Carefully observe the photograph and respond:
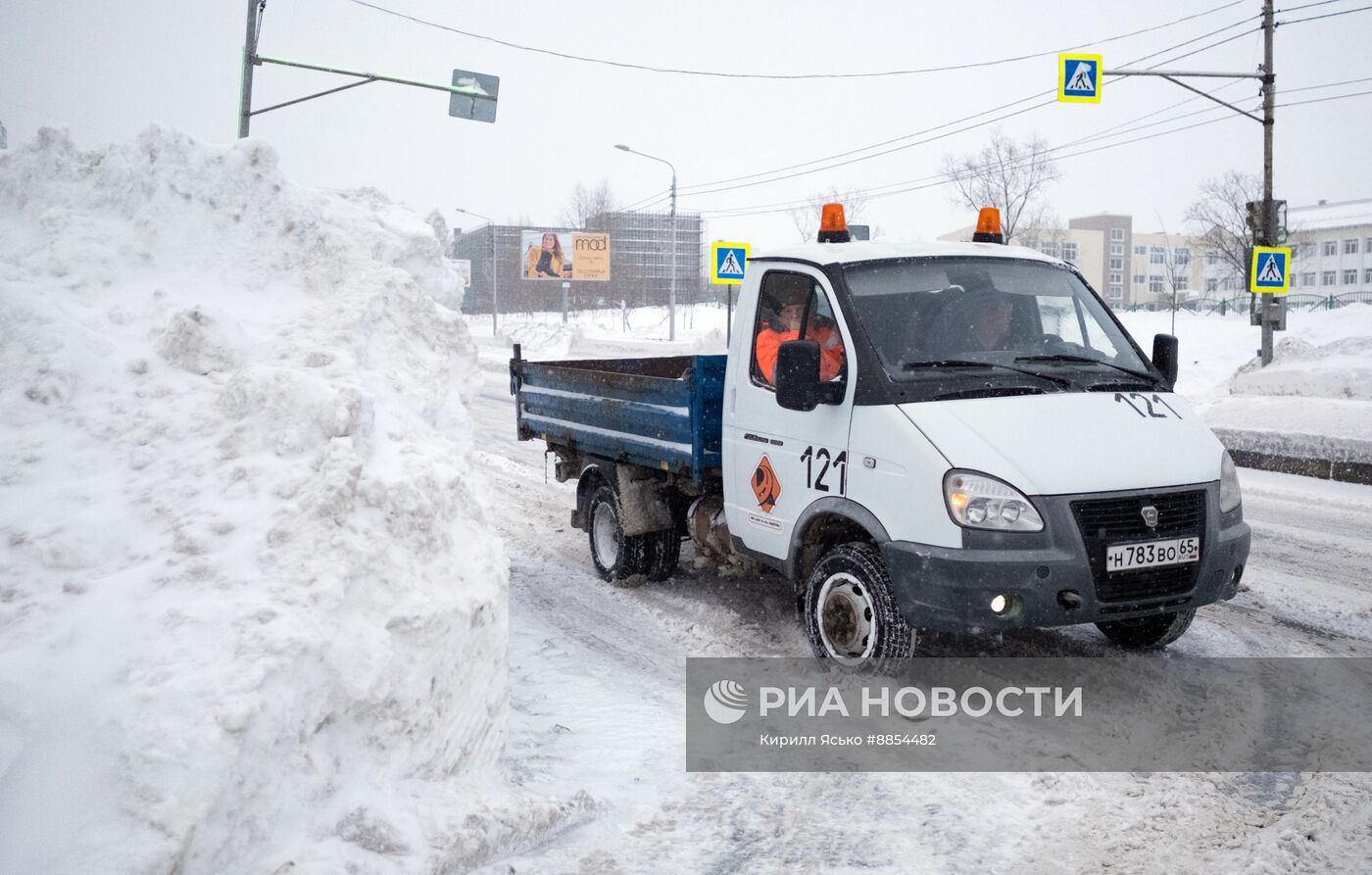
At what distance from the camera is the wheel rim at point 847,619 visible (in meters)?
4.94

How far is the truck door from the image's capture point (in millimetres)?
5211

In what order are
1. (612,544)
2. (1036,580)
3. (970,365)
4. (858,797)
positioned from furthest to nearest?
(612,544)
(970,365)
(1036,580)
(858,797)

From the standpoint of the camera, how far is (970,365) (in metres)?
5.06

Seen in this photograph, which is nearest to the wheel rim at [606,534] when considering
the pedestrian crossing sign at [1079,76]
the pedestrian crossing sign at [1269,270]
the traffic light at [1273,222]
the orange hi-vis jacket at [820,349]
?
the orange hi-vis jacket at [820,349]

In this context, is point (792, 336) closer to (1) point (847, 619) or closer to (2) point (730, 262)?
(1) point (847, 619)

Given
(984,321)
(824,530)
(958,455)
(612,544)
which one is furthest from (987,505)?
(612,544)

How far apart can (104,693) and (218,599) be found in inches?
16.2

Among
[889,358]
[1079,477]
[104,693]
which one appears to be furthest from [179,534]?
[1079,477]

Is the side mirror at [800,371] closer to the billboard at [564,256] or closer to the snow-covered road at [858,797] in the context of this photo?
the snow-covered road at [858,797]

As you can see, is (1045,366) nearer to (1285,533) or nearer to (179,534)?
(179,534)

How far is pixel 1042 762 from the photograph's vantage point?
4332mm

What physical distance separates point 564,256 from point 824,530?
6790cm

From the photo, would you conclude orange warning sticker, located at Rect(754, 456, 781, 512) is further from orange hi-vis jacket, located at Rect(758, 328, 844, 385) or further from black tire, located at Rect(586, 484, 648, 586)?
black tire, located at Rect(586, 484, 648, 586)

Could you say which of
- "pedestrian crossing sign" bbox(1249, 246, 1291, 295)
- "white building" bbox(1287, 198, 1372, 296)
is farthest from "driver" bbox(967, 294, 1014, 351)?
"white building" bbox(1287, 198, 1372, 296)
